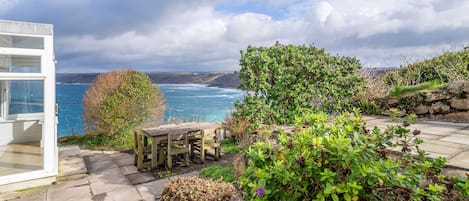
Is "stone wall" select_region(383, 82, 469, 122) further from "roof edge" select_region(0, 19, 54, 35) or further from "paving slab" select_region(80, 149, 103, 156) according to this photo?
"paving slab" select_region(80, 149, 103, 156)

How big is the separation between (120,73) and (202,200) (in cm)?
581

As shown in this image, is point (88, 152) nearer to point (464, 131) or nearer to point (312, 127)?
point (312, 127)

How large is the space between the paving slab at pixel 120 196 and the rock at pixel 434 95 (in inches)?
238

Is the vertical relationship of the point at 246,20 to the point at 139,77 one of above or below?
above

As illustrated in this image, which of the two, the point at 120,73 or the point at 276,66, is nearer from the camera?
the point at 276,66

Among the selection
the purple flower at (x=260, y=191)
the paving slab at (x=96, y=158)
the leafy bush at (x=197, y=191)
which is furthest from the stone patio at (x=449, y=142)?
the paving slab at (x=96, y=158)

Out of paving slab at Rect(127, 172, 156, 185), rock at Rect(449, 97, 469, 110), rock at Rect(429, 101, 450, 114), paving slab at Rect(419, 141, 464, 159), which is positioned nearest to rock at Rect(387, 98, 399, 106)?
rock at Rect(429, 101, 450, 114)

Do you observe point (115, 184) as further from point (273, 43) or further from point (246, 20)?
point (246, 20)

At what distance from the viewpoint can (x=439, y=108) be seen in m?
5.15

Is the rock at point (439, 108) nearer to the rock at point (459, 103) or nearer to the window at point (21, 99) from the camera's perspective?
the rock at point (459, 103)

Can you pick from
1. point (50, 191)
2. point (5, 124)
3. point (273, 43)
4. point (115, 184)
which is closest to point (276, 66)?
point (273, 43)

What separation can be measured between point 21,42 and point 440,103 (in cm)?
800

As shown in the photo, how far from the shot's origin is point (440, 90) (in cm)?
521

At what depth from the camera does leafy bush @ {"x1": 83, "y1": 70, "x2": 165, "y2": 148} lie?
689cm
